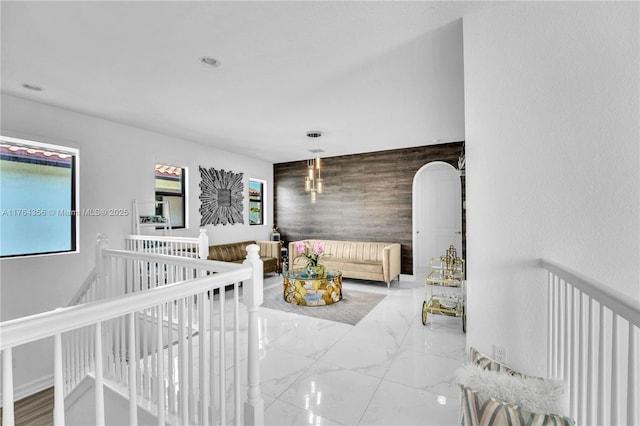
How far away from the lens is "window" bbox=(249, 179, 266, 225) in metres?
6.69

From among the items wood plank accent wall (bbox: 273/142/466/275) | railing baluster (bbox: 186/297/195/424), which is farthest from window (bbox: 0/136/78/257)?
wood plank accent wall (bbox: 273/142/466/275)

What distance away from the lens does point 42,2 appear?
173 cm

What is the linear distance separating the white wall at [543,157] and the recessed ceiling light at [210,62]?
1880 mm

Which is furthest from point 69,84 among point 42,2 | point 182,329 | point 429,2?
point 429,2

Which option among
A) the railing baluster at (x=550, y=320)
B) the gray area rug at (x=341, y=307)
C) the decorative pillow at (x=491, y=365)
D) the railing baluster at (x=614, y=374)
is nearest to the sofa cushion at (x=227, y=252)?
the gray area rug at (x=341, y=307)

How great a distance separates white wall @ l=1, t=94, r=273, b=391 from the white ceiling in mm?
246

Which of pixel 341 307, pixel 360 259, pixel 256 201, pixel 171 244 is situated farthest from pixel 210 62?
pixel 256 201

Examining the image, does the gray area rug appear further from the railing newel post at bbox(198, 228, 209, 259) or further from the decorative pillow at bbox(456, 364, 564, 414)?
the decorative pillow at bbox(456, 364, 564, 414)

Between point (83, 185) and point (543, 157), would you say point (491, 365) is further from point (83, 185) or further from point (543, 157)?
point (83, 185)

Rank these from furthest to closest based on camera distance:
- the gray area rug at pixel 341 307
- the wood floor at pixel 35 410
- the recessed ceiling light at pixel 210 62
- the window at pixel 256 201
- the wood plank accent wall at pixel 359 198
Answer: the window at pixel 256 201 → the wood plank accent wall at pixel 359 198 → the gray area rug at pixel 341 307 → the wood floor at pixel 35 410 → the recessed ceiling light at pixel 210 62

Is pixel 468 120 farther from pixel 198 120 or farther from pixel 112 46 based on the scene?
pixel 198 120

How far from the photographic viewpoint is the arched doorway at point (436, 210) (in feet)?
18.4

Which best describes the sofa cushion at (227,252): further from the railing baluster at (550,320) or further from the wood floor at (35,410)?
the railing baluster at (550,320)

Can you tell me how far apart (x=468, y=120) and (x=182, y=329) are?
6.66 feet
